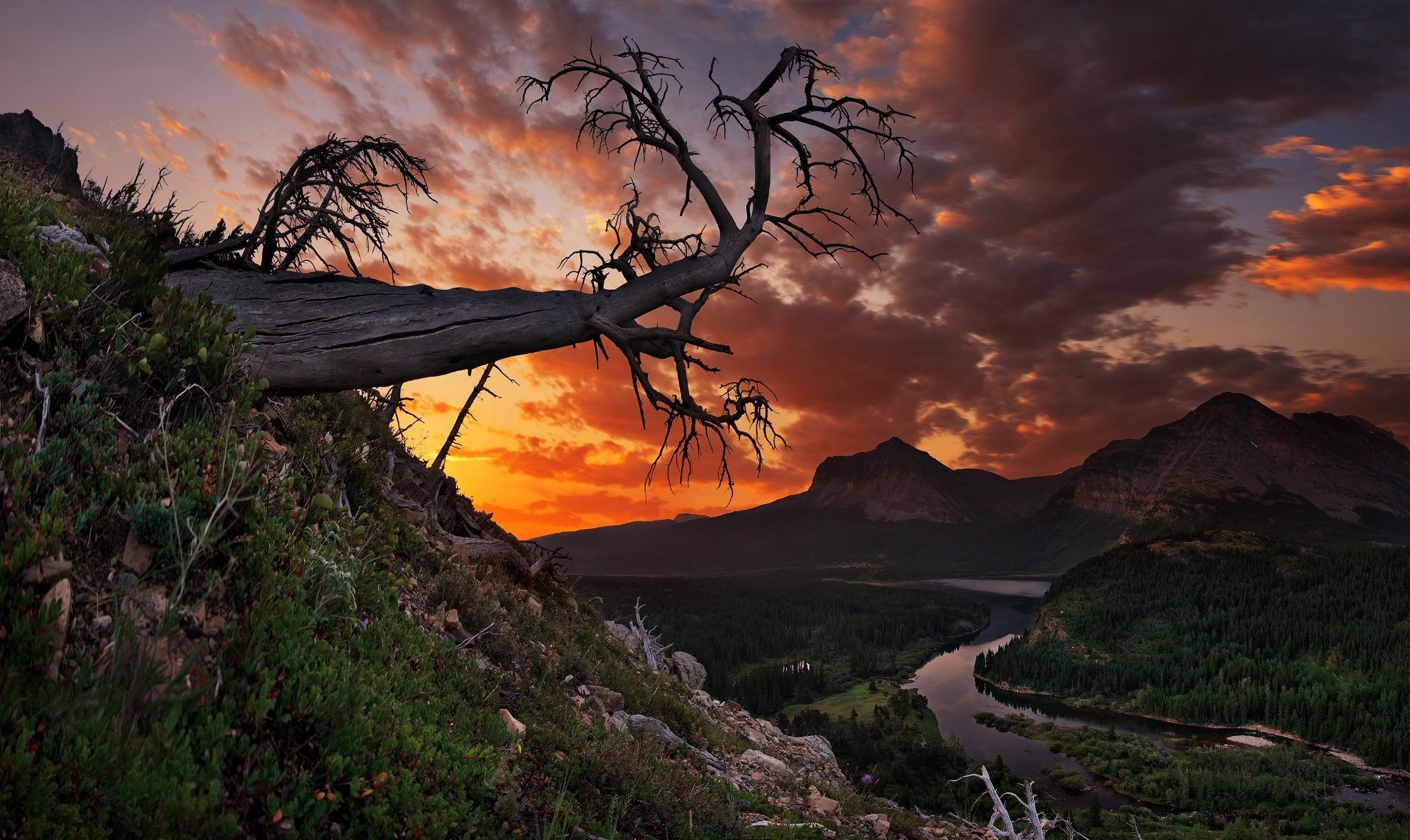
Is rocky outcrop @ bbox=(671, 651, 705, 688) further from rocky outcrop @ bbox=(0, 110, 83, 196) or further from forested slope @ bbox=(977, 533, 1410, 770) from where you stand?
forested slope @ bbox=(977, 533, 1410, 770)

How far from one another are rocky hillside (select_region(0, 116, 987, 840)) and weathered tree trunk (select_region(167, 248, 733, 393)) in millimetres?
622

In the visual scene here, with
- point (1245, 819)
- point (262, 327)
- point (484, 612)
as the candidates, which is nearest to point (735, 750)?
point (484, 612)

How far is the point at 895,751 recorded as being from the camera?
9862cm

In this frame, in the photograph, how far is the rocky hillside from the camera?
3.40 m

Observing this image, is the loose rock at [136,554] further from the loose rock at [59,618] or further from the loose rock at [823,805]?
the loose rock at [823,805]

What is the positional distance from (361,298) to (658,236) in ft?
17.7

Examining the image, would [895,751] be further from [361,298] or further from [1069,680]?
[1069,680]

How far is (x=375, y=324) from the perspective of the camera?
838cm

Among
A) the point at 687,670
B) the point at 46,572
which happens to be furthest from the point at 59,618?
the point at 687,670

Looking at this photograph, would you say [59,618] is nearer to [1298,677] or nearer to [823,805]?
[823,805]

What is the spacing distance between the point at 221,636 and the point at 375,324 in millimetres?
4874

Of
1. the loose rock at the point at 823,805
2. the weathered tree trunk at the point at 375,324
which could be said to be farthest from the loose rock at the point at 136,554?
the loose rock at the point at 823,805

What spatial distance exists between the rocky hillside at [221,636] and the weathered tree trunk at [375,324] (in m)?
0.62

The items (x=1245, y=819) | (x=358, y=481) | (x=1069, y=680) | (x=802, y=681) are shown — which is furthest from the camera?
(x=1069, y=680)
